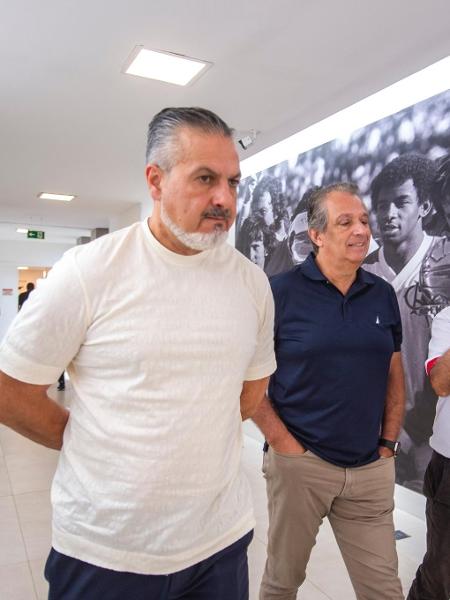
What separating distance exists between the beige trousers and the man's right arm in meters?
0.03

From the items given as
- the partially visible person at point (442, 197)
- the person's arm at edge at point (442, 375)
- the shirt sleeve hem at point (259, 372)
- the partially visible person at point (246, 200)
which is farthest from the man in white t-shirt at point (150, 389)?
the partially visible person at point (246, 200)

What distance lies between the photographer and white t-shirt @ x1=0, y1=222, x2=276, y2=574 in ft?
3.74

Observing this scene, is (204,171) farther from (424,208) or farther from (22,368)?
(424,208)

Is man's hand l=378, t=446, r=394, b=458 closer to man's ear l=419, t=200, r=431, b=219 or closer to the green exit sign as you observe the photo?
man's ear l=419, t=200, r=431, b=219

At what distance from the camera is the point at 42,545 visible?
126 inches

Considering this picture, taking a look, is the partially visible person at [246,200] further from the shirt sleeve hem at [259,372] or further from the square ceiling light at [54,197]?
the shirt sleeve hem at [259,372]

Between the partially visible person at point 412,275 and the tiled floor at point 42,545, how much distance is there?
0.49m

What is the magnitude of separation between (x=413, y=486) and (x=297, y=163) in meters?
3.02

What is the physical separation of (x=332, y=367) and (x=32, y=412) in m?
1.06

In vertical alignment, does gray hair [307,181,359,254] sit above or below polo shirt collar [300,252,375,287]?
above

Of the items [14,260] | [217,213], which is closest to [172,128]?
[217,213]

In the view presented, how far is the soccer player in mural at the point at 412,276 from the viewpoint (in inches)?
139

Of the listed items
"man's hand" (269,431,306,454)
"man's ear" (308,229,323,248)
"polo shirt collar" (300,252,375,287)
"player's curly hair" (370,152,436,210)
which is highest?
"player's curly hair" (370,152,436,210)

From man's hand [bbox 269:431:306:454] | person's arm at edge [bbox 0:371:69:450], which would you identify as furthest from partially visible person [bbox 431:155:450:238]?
person's arm at edge [bbox 0:371:69:450]
